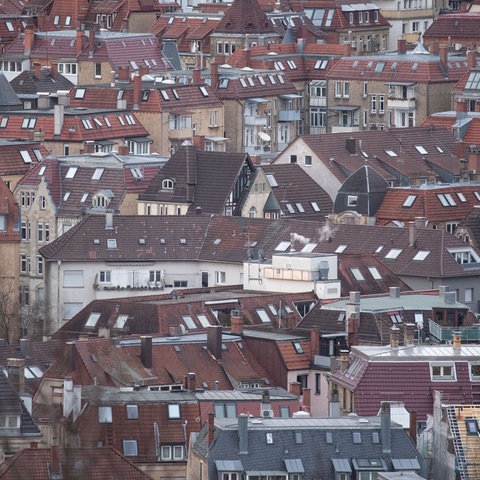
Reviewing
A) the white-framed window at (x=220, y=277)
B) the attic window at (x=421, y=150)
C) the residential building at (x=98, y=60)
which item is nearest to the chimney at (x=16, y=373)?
the white-framed window at (x=220, y=277)

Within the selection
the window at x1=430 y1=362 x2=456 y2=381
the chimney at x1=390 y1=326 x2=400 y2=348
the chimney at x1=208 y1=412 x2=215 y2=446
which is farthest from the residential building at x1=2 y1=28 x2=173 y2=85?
the chimney at x1=208 y1=412 x2=215 y2=446

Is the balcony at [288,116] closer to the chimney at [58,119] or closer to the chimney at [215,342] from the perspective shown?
the chimney at [58,119]

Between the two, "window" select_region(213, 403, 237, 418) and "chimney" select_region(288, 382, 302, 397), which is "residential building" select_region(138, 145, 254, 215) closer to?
"chimney" select_region(288, 382, 302, 397)

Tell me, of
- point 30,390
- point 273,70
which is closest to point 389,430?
point 30,390

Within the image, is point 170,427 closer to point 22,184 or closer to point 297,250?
point 297,250

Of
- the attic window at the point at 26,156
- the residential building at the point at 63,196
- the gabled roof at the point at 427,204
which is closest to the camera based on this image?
the residential building at the point at 63,196

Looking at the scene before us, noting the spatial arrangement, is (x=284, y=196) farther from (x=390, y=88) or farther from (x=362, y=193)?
(x=390, y=88)
